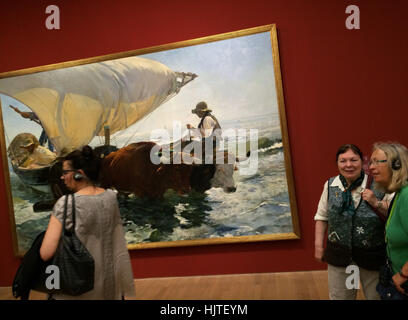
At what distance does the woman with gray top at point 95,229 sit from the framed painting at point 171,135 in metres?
2.52

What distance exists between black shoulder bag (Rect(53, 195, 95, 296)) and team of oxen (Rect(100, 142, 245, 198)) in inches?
110

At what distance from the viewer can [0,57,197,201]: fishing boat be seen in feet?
16.3

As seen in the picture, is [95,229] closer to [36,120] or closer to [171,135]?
[171,135]

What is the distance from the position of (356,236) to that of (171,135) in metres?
2.94

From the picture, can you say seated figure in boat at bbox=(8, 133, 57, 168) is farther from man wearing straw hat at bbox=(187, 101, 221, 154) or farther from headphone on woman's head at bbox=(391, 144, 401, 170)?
headphone on woman's head at bbox=(391, 144, 401, 170)

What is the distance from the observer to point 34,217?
5.29 m

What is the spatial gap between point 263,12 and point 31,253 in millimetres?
Answer: 4010

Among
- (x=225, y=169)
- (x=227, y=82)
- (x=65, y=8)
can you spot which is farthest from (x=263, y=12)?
(x=65, y=8)

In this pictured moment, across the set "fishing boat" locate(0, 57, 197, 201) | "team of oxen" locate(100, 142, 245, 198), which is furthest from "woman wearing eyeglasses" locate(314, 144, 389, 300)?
"fishing boat" locate(0, 57, 197, 201)

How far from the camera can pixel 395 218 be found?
1.98 meters

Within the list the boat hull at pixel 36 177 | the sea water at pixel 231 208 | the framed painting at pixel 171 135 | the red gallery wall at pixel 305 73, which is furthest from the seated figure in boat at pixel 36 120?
the sea water at pixel 231 208

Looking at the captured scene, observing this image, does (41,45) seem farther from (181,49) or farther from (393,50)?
(393,50)

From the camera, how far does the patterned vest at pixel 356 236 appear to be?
8.14 ft

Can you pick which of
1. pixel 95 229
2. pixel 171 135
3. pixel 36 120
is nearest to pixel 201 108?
pixel 171 135
